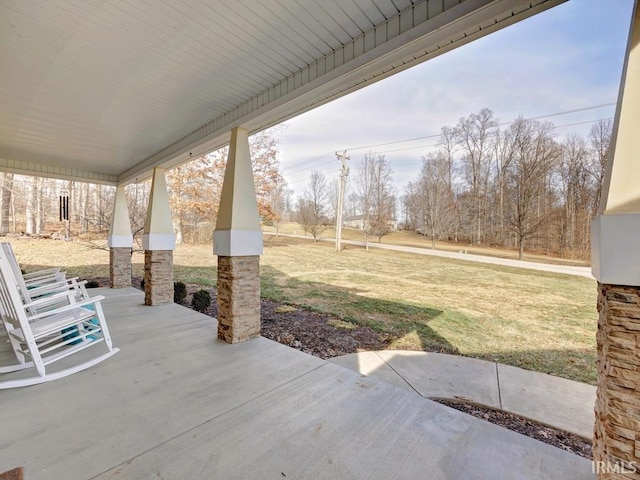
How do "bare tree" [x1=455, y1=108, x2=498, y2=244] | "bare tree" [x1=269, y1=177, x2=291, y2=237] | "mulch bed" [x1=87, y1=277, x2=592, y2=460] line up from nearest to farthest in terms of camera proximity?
"mulch bed" [x1=87, y1=277, x2=592, y2=460] → "bare tree" [x1=455, y1=108, x2=498, y2=244] → "bare tree" [x1=269, y1=177, x2=291, y2=237]

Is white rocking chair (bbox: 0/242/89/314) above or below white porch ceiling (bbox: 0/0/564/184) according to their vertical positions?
below

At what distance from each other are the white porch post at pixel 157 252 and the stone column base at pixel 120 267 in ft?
7.70

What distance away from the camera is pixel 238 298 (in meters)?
3.63

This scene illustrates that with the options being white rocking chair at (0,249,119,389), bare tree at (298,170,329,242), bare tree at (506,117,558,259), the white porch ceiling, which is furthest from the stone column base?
bare tree at (506,117,558,259)

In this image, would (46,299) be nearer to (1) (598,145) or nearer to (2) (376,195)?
(1) (598,145)

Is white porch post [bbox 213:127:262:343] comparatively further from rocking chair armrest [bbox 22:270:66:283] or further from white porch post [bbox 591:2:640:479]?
white porch post [bbox 591:2:640:479]

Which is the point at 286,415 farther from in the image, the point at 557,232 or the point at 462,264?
the point at 462,264

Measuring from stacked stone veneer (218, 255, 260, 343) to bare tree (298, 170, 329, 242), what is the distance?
11010 mm

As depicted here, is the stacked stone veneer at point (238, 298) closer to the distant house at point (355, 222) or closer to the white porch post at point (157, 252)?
the white porch post at point (157, 252)

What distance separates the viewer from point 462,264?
8.61 metres

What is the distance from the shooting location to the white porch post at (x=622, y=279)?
129 centimetres

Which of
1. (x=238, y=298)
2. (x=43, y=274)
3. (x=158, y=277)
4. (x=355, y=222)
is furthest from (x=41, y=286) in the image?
(x=355, y=222)

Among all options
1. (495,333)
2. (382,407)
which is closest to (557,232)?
(495,333)

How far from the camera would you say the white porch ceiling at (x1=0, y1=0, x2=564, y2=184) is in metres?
2.08
